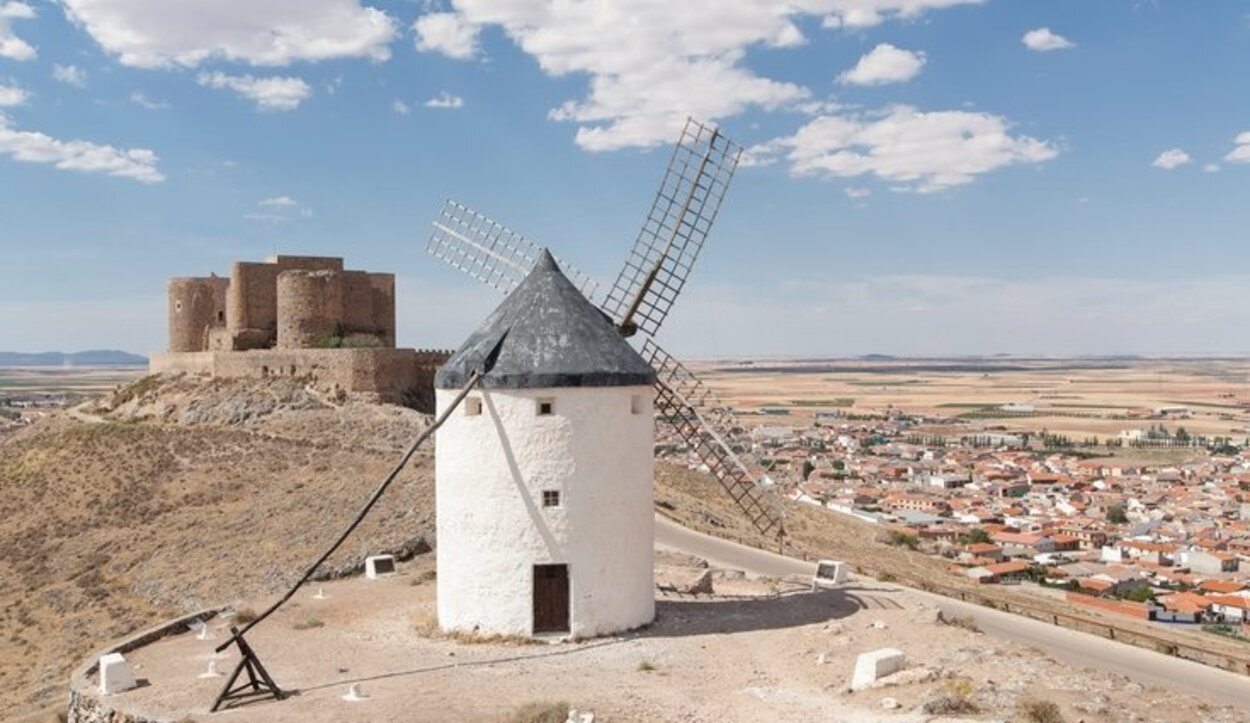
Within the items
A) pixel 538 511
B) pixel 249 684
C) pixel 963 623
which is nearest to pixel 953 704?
pixel 963 623

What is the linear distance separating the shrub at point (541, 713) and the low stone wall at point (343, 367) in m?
26.3

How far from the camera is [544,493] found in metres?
14.7

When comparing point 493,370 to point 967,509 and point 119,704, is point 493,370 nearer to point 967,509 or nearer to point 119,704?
point 119,704

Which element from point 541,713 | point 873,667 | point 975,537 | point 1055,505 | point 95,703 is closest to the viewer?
point 541,713

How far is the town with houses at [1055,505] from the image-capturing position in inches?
1763

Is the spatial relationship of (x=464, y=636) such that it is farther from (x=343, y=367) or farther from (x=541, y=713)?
(x=343, y=367)

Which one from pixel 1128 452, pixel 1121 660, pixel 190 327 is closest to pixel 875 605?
pixel 1121 660

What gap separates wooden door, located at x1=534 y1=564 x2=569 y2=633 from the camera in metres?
14.8

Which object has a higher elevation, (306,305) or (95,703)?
(306,305)

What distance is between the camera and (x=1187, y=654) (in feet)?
53.4

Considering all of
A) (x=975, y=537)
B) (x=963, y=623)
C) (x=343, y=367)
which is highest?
(x=343, y=367)

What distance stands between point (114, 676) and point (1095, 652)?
13.3 meters

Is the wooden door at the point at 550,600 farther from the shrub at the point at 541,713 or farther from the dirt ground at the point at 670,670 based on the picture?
the shrub at the point at 541,713

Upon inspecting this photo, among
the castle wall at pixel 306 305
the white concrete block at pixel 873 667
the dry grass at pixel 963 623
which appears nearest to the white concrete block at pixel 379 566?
the dry grass at pixel 963 623
